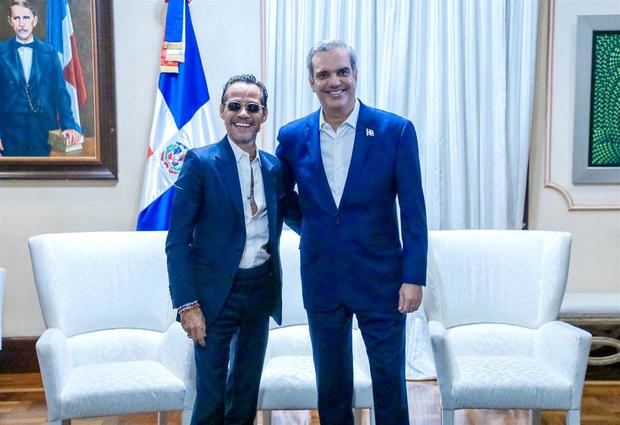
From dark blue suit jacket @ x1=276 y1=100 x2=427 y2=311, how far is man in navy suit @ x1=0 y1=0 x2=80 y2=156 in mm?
2066

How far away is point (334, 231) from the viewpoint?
5.73 ft

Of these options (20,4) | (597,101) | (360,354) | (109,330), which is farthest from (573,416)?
(20,4)

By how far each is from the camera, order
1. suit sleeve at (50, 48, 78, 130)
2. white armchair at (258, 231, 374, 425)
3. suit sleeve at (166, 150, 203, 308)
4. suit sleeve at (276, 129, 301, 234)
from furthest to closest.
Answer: suit sleeve at (50, 48, 78, 130), white armchair at (258, 231, 374, 425), suit sleeve at (276, 129, 301, 234), suit sleeve at (166, 150, 203, 308)

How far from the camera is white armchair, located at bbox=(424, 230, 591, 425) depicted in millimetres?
2010

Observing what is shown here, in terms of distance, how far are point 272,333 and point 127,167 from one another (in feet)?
5.04

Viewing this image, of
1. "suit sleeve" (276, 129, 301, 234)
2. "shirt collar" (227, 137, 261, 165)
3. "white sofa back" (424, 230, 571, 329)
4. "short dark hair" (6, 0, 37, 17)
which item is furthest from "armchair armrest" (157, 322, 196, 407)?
"short dark hair" (6, 0, 37, 17)

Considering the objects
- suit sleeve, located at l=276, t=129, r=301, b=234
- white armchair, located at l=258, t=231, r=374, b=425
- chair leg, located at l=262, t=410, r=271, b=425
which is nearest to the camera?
suit sleeve, located at l=276, t=129, r=301, b=234

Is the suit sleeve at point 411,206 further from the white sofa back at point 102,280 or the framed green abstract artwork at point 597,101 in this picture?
the framed green abstract artwork at point 597,101

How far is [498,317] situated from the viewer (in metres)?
2.44

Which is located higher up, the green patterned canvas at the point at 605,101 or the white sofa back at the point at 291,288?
the green patterned canvas at the point at 605,101

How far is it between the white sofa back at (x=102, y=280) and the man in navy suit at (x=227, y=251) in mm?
704

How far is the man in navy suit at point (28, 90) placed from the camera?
3.23m

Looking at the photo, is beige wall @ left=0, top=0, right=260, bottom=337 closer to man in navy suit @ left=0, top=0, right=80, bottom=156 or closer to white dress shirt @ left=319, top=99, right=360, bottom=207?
man in navy suit @ left=0, top=0, right=80, bottom=156

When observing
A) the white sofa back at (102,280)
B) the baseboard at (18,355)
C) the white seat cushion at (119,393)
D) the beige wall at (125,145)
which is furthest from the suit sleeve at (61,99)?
the white seat cushion at (119,393)
